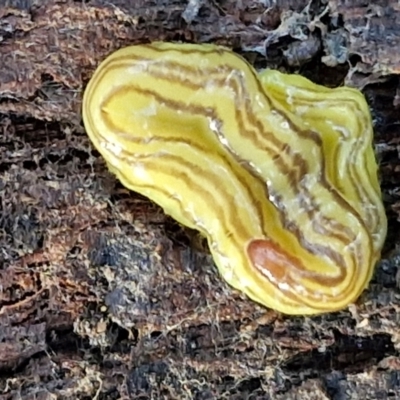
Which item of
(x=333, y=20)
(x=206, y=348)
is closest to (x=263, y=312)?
(x=206, y=348)

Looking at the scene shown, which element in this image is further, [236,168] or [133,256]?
[133,256]

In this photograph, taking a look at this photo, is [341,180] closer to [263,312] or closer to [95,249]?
[263,312]

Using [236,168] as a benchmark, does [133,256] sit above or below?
below

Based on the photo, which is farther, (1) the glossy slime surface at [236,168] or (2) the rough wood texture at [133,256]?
(2) the rough wood texture at [133,256]

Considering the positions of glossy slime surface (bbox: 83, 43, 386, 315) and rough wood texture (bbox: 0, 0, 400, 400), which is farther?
rough wood texture (bbox: 0, 0, 400, 400)
